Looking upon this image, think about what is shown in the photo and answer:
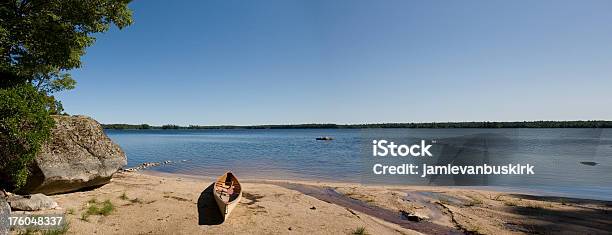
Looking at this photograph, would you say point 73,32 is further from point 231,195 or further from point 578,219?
point 578,219

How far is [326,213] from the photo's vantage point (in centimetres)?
1206

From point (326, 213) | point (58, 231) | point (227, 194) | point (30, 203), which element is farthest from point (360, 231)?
point (30, 203)

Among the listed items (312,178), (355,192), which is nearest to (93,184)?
→ (355,192)

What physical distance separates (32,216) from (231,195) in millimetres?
6315

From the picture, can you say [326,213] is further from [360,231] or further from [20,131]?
[20,131]

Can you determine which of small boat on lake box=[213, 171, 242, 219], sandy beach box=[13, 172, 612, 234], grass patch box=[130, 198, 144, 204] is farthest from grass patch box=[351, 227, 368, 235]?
grass patch box=[130, 198, 144, 204]

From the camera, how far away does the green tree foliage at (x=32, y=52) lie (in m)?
9.20

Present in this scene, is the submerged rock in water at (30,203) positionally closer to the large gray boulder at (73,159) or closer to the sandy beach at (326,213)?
the sandy beach at (326,213)

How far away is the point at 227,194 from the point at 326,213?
166 inches

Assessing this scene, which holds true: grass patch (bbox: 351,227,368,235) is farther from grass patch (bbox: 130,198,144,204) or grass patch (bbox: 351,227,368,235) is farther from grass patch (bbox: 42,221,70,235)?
grass patch (bbox: 130,198,144,204)

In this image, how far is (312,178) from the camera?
23.8 metres

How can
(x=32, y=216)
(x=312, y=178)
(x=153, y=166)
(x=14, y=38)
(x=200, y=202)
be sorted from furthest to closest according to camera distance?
(x=153, y=166)
(x=312, y=178)
(x=200, y=202)
(x=14, y=38)
(x=32, y=216)

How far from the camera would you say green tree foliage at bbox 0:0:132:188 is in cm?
920

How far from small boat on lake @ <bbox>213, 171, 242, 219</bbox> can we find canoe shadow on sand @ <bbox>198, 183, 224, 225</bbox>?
0.80 feet
